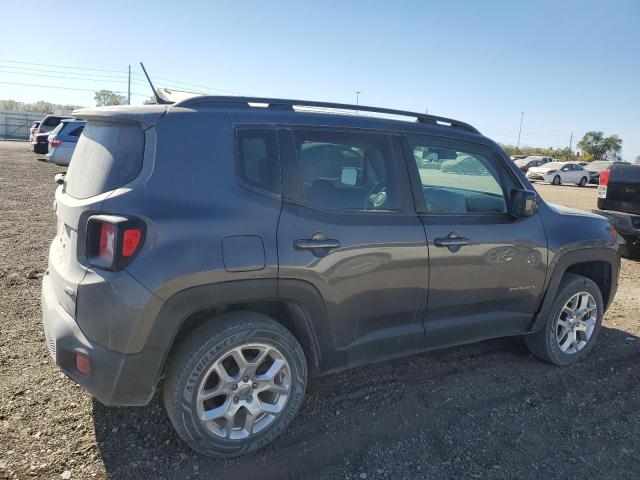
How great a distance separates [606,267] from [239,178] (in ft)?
11.1

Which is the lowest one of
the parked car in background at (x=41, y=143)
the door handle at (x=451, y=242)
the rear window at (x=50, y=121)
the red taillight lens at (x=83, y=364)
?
the red taillight lens at (x=83, y=364)

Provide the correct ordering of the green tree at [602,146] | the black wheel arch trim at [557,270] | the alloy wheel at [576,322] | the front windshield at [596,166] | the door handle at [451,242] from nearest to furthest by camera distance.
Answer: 1. the door handle at [451,242]
2. the black wheel arch trim at [557,270]
3. the alloy wheel at [576,322]
4. the front windshield at [596,166]
5. the green tree at [602,146]

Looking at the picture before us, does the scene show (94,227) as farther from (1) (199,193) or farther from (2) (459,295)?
(2) (459,295)

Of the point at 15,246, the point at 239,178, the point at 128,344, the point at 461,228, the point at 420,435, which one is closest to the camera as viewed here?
the point at 128,344

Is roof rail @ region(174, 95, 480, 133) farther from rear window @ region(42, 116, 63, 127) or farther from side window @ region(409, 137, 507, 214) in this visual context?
rear window @ region(42, 116, 63, 127)

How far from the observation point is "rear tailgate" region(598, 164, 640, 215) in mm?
7496

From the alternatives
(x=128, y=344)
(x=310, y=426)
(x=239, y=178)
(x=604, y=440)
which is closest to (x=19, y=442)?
(x=128, y=344)

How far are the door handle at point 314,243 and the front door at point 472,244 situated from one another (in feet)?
2.40

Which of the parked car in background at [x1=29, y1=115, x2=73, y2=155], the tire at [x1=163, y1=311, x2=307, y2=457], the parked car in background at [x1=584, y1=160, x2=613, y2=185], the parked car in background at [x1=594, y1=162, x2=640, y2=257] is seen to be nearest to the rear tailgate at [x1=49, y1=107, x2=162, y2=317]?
the tire at [x1=163, y1=311, x2=307, y2=457]

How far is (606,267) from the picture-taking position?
172 inches

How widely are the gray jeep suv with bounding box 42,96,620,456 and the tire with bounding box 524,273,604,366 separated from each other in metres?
0.55

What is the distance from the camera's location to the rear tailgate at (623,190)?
7.50 m

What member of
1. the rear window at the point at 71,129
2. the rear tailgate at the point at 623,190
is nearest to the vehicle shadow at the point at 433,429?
the rear tailgate at the point at 623,190

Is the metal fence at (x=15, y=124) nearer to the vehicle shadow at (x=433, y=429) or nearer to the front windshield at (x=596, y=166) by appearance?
the front windshield at (x=596, y=166)
